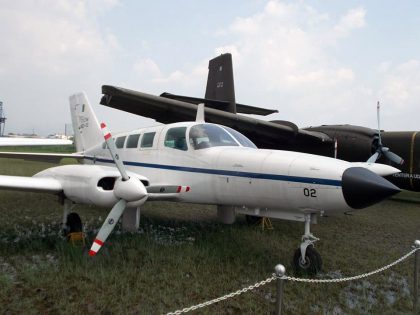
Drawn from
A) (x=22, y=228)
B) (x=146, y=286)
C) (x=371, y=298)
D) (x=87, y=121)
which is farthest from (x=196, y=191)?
(x=87, y=121)

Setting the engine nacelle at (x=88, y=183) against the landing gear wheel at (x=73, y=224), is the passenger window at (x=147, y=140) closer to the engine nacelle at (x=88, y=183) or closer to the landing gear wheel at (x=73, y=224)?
the engine nacelle at (x=88, y=183)

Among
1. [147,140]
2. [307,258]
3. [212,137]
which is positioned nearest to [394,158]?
[212,137]

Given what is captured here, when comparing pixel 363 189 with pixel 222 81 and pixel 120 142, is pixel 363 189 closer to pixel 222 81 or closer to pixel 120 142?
pixel 120 142

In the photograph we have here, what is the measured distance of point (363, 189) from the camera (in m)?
4.52

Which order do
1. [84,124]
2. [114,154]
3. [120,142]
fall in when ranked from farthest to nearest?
[84,124]
[120,142]
[114,154]

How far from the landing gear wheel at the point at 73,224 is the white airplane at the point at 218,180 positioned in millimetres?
165

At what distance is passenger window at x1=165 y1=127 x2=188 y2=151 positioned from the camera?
271 inches

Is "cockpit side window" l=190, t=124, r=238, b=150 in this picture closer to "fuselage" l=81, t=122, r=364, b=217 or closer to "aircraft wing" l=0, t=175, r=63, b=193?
"fuselage" l=81, t=122, r=364, b=217

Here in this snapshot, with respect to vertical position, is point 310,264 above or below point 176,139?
below

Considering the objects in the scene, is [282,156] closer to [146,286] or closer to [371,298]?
[371,298]

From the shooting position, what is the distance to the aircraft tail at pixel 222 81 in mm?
17969

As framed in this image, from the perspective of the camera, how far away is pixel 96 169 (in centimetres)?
640

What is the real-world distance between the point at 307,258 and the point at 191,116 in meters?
9.17

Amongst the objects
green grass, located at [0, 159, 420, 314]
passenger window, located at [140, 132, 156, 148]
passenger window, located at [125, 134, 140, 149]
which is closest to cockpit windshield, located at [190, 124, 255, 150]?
passenger window, located at [140, 132, 156, 148]
